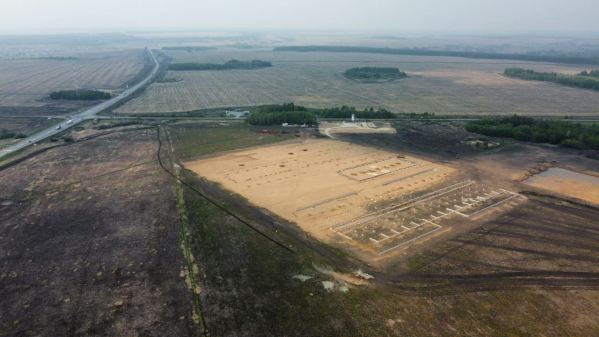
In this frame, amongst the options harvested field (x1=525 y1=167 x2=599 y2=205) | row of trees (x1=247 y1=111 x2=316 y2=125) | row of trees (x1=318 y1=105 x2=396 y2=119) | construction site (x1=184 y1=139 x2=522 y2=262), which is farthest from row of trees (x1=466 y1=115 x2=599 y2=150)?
row of trees (x1=247 y1=111 x2=316 y2=125)

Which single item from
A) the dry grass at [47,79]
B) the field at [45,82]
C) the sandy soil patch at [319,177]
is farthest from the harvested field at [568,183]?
the dry grass at [47,79]

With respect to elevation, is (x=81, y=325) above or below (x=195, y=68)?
below

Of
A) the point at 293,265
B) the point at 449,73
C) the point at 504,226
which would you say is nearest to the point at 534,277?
the point at 504,226

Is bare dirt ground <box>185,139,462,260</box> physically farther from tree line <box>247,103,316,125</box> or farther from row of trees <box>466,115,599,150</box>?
row of trees <box>466,115,599,150</box>

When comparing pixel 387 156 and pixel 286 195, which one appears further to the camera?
pixel 387 156

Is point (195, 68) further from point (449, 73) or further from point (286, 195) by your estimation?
point (286, 195)

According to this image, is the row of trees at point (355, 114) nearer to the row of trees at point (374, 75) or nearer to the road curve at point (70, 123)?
the road curve at point (70, 123)

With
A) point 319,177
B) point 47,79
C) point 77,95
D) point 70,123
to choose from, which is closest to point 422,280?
point 319,177
